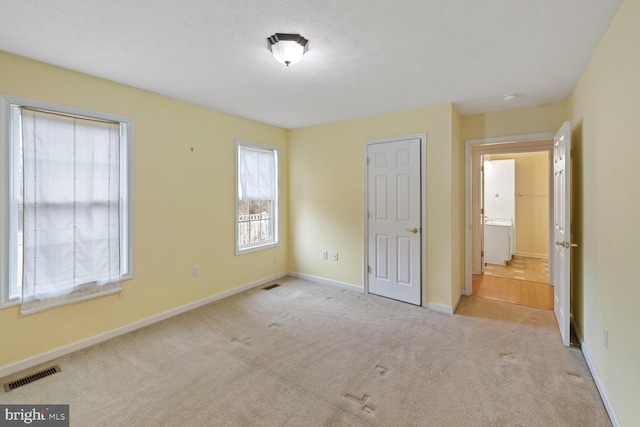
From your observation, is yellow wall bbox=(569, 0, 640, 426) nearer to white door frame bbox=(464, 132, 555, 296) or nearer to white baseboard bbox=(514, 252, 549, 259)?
white door frame bbox=(464, 132, 555, 296)

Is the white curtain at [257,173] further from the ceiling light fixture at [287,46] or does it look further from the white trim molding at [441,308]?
the white trim molding at [441,308]

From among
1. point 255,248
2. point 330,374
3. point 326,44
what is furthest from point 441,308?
point 326,44

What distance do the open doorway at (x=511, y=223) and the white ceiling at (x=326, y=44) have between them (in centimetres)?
152

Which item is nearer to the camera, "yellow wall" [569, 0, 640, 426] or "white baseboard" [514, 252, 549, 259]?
"yellow wall" [569, 0, 640, 426]

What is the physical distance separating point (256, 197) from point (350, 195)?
144 cm

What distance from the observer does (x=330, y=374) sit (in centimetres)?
231

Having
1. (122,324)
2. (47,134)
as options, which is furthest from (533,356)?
(47,134)

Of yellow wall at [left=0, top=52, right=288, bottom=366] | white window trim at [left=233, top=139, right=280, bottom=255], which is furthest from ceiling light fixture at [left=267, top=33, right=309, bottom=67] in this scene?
white window trim at [left=233, top=139, right=280, bottom=255]

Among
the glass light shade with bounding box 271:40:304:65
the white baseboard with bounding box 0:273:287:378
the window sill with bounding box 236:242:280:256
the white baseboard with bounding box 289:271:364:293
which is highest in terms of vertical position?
the glass light shade with bounding box 271:40:304:65

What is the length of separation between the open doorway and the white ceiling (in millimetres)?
1523

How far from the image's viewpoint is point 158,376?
7.52ft

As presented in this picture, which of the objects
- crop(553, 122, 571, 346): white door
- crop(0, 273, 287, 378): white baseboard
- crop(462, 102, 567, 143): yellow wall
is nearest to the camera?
crop(0, 273, 287, 378): white baseboard

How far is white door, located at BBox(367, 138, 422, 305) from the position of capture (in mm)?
3752

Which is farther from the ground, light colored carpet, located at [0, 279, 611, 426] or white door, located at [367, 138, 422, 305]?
white door, located at [367, 138, 422, 305]
